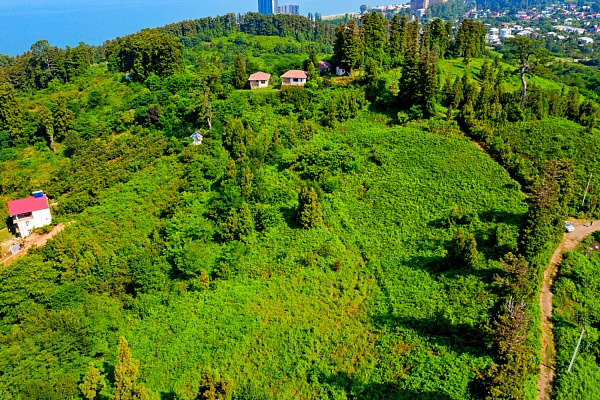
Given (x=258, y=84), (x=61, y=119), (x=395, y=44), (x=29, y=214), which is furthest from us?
(x=395, y=44)

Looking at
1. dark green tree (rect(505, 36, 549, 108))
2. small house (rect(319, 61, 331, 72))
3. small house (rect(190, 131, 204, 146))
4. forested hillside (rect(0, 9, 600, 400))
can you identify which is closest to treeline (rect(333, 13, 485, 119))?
forested hillside (rect(0, 9, 600, 400))

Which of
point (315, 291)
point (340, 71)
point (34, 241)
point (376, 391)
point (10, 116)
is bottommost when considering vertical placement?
point (376, 391)

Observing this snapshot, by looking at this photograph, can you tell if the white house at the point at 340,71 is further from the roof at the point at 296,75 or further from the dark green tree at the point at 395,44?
the dark green tree at the point at 395,44

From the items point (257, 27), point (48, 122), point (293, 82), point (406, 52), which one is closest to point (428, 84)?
point (406, 52)

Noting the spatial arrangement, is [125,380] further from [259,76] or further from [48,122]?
[259,76]

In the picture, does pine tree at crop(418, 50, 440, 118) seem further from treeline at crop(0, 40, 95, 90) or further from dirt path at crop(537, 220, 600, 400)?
treeline at crop(0, 40, 95, 90)

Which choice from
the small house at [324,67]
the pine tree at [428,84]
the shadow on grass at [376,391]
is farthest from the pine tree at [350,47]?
the shadow on grass at [376,391]

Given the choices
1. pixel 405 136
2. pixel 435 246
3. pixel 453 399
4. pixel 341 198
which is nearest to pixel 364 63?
pixel 405 136
